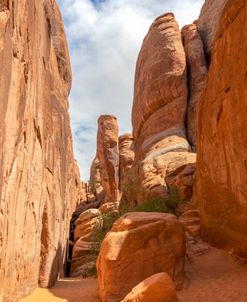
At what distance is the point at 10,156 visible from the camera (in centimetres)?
839

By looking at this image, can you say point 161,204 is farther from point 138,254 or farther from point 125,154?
point 125,154

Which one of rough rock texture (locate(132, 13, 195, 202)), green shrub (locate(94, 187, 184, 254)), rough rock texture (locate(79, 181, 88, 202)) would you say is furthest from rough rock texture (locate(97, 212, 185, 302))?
rough rock texture (locate(79, 181, 88, 202))

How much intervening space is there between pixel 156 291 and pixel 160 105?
19152mm

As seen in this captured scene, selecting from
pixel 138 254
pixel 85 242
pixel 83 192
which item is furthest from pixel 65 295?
pixel 83 192

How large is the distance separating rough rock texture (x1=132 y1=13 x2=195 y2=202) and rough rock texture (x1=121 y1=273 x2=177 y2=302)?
473 inches

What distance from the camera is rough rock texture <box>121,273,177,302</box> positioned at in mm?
7605

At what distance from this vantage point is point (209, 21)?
91.6 feet

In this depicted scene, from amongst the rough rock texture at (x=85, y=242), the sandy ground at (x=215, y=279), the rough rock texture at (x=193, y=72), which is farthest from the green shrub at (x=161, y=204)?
the rough rock texture at (x=193, y=72)

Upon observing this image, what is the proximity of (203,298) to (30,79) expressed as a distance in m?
8.15

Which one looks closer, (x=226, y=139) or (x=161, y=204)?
(x=226, y=139)

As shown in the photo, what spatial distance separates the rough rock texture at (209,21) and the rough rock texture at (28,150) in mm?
14365

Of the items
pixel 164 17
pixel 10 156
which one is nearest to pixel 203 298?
pixel 10 156

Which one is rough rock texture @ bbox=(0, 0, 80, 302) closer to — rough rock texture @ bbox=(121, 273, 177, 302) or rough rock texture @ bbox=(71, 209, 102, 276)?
rough rock texture @ bbox=(121, 273, 177, 302)

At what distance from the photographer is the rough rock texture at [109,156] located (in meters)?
37.1
